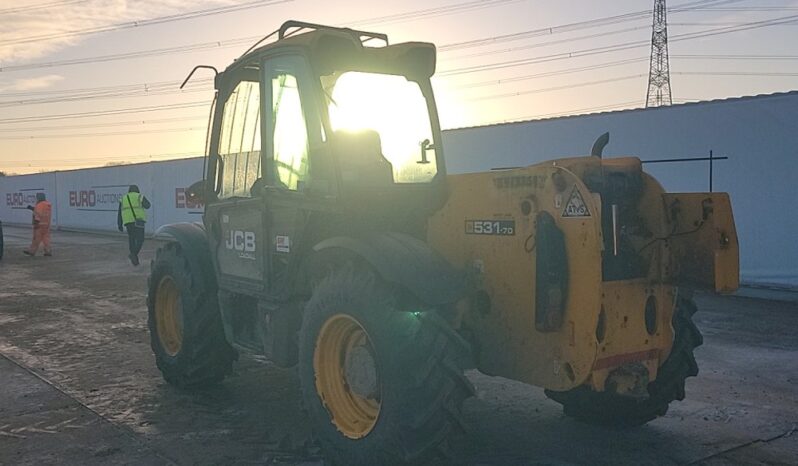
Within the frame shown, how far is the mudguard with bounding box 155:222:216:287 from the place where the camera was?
6.32 meters

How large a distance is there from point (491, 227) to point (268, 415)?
2.45 m

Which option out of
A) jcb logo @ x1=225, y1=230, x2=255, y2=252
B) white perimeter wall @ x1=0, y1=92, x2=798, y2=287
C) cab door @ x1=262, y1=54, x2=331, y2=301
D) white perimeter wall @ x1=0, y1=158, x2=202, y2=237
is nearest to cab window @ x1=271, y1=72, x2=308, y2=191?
cab door @ x1=262, y1=54, x2=331, y2=301

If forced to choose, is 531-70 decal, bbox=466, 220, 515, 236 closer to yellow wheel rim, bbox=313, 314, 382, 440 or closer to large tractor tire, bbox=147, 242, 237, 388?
yellow wheel rim, bbox=313, 314, 382, 440

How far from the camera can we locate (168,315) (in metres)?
7.00

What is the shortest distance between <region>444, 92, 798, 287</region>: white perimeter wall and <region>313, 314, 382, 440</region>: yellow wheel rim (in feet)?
32.5

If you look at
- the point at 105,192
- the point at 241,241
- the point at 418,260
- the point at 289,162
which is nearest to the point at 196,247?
the point at 241,241

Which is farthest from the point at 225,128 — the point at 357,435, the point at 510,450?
the point at 510,450

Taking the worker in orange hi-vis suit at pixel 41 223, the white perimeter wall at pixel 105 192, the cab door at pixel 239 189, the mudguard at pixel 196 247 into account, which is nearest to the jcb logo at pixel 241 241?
the cab door at pixel 239 189

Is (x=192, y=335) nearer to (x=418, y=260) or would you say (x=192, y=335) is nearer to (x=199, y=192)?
(x=199, y=192)

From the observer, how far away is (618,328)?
14.4 ft

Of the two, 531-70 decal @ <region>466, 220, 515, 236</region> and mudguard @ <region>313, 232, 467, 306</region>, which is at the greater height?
531-70 decal @ <region>466, 220, 515, 236</region>

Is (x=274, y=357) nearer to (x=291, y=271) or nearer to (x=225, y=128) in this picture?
(x=291, y=271)

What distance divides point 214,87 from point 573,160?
3033mm

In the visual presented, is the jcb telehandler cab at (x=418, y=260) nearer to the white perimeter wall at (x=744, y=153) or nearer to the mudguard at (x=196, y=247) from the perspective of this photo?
the mudguard at (x=196, y=247)
